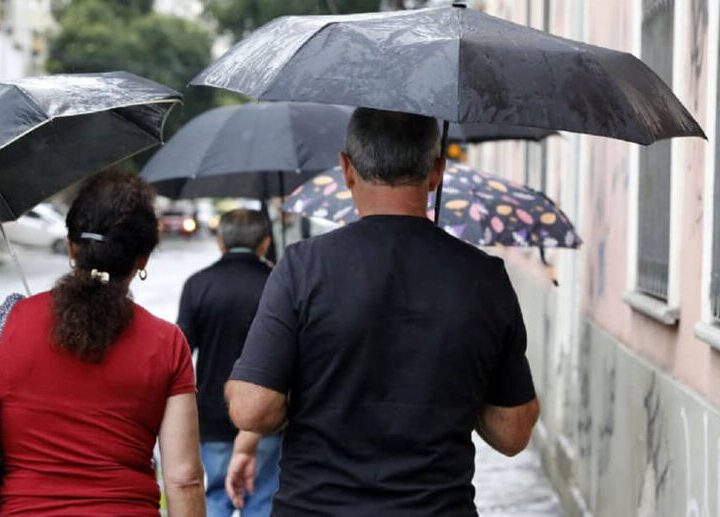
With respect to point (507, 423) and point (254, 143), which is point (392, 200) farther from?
point (254, 143)

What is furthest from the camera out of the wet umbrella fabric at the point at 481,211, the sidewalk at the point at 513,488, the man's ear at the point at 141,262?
the sidewalk at the point at 513,488

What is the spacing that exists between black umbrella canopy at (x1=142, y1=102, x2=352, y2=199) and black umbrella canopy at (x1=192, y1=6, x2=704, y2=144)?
11.9 ft

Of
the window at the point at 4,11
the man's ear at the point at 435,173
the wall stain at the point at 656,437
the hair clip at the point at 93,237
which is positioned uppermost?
the window at the point at 4,11

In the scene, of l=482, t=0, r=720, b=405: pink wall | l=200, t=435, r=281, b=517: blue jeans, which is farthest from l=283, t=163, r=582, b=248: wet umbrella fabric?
l=200, t=435, r=281, b=517: blue jeans

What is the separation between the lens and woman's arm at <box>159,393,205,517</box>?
3.44 meters

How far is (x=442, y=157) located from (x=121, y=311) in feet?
2.85

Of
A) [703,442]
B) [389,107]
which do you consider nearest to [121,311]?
[389,107]

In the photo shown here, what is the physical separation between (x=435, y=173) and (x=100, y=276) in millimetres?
866

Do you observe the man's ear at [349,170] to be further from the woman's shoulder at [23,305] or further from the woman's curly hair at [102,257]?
the woman's shoulder at [23,305]

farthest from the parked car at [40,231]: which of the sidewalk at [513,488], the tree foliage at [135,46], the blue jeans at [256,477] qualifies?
the blue jeans at [256,477]

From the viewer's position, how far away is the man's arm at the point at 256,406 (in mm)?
3094

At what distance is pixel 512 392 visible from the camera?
329cm

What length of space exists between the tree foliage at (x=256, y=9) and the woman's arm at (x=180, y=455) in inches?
1375

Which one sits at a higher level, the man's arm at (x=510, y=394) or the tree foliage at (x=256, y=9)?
the tree foliage at (x=256, y=9)
